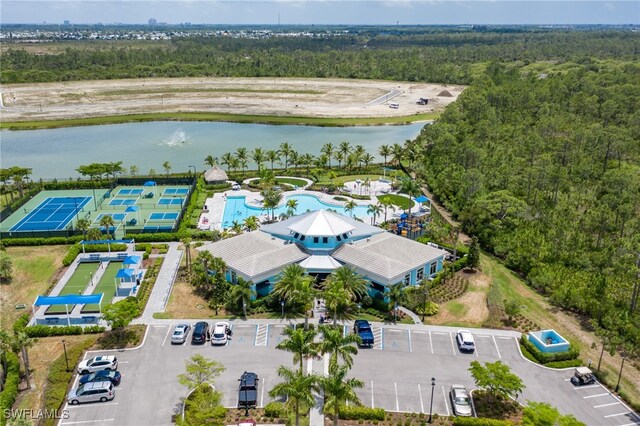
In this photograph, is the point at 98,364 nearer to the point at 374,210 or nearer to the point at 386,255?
the point at 386,255

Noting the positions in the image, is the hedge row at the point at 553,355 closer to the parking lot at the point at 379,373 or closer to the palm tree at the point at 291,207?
the parking lot at the point at 379,373

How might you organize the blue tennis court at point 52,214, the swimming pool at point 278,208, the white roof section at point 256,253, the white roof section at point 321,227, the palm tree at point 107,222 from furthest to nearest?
the swimming pool at point 278,208, the blue tennis court at point 52,214, the palm tree at point 107,222, the white roof section at point 321,227, the white roof section at point 256,253

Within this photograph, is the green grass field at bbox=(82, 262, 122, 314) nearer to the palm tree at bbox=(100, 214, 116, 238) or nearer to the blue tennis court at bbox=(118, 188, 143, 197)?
the palm tree at bbox=(100, 214, 116, 238)

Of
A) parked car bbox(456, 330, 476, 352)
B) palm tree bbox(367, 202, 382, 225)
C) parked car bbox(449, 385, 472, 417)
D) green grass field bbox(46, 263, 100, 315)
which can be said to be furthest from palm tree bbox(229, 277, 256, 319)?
palm tree bbox(367, 202, 382, 225)

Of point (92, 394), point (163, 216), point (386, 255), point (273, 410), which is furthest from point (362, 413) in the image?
point (163, 216)

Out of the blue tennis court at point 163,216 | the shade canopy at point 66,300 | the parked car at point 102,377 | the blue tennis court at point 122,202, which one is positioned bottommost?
the blue tennis court at point 163,216

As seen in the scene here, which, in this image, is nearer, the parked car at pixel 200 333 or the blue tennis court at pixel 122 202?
the parked car at pixel 200 333

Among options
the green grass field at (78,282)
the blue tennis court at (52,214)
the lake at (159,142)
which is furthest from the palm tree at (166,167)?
the green grass field at (78,282)

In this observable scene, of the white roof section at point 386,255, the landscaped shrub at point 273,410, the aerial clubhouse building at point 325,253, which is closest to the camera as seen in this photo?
the landscaped shrub at point 273,410
